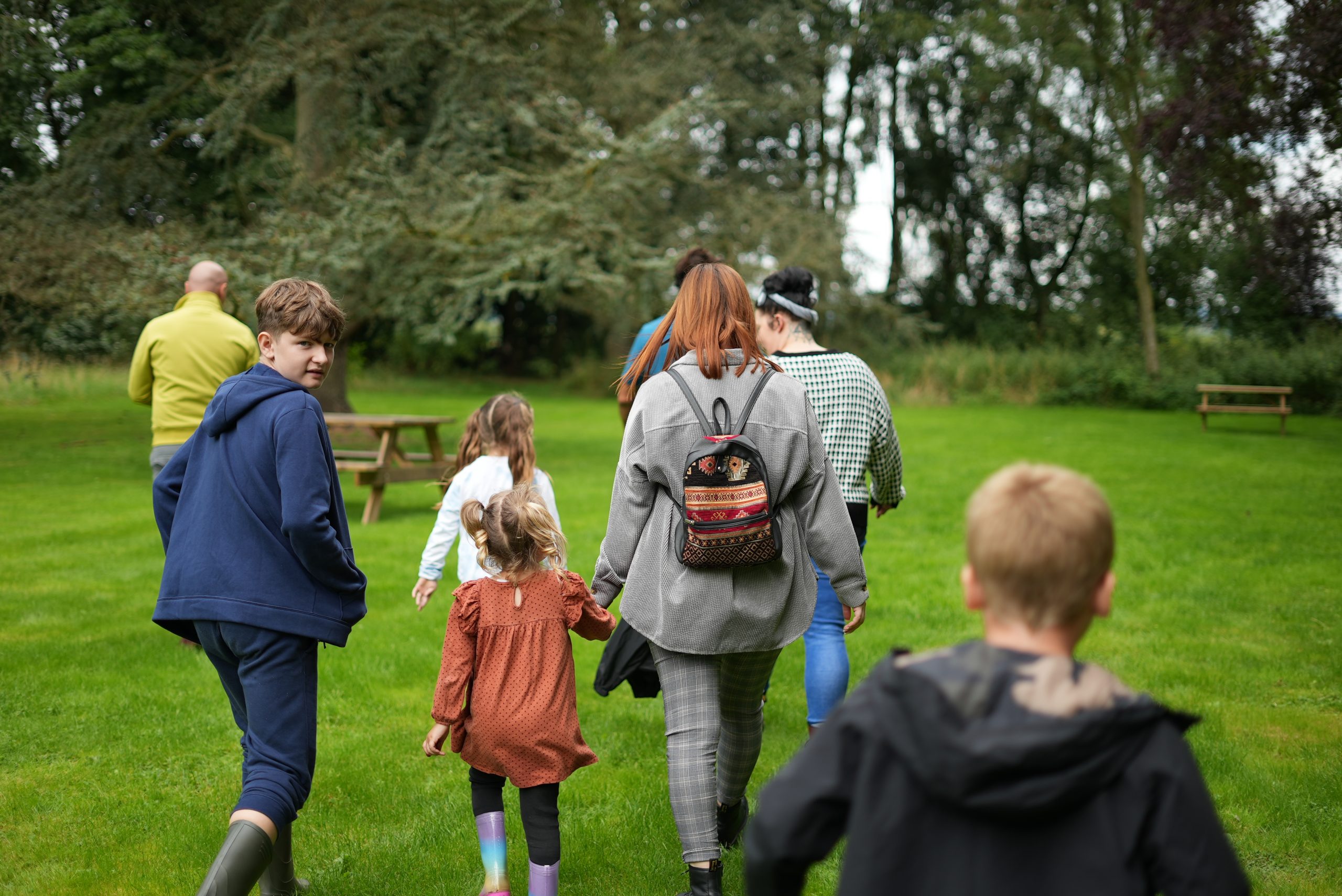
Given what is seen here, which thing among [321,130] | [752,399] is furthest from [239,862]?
[321,130]

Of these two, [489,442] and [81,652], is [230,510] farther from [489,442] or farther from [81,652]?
[81,652]

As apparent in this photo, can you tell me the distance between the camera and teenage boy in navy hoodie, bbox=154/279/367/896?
2.94m

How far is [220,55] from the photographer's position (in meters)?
15.7

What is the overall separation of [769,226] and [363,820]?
23.0m

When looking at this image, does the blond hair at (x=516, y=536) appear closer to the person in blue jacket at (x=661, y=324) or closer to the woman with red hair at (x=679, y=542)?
the woman with red hair at (x=679, y=542)

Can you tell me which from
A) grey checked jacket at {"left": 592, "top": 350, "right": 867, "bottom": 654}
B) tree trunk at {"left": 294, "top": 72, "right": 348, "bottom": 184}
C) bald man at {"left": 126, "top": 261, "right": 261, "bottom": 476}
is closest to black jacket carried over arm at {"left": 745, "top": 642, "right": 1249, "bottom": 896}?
grey checked jacket at {"left": 592, "top": 350, "right": 867, "bottom": 654}

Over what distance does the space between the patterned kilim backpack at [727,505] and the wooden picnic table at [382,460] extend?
A: 23.8 ft


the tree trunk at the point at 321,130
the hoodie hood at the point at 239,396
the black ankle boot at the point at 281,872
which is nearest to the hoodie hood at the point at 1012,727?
the hoodie hood at the point at 239,396

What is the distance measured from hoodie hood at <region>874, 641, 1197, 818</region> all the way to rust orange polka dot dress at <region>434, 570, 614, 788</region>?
1765 millimetres

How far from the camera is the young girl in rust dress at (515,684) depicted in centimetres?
323

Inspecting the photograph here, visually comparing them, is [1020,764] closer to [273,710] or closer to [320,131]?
[273,710]

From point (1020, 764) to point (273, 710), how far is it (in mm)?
2145

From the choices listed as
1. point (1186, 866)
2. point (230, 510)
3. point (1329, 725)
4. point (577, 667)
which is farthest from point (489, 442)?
point (1329, 725)

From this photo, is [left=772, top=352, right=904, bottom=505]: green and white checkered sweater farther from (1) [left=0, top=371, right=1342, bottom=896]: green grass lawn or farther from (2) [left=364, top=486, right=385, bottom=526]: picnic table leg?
(2) [left=364, top=486, right=385, bottom=526]: picnic table leg
